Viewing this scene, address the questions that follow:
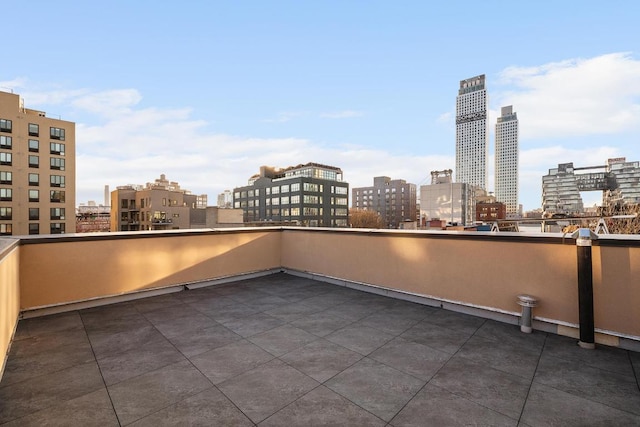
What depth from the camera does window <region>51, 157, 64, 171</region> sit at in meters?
48.0

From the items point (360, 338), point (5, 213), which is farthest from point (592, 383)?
point (5, 213)

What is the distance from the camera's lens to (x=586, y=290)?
10.7 feet

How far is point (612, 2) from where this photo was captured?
871 centimetres

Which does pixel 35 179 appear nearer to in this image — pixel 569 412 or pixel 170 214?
pixel 170 214

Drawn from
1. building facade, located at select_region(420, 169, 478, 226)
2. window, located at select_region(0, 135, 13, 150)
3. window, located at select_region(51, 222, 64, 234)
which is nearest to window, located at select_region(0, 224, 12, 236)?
window, located at select_region(51, 222, 64, 234)

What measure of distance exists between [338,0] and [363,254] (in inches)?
463

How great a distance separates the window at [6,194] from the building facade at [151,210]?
62.9 feet

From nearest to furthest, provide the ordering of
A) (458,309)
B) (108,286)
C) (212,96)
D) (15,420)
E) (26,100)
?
1. (15,420)
2. (458,309)
3. (108,286)
4. (212,96)
5. (26,100)

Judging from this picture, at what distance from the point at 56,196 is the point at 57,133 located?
1116 centimetres

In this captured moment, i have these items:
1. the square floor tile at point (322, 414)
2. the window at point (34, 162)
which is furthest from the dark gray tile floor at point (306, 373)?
the window at point (34, 162)

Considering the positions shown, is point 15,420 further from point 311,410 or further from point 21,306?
point 21,306

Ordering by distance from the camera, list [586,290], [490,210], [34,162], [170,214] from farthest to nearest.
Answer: [490,210] → [170,214] → [34,162] → [586,290]

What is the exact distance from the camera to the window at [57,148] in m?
48.0

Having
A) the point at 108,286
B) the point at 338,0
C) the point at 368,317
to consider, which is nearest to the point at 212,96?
the point at 338,0
